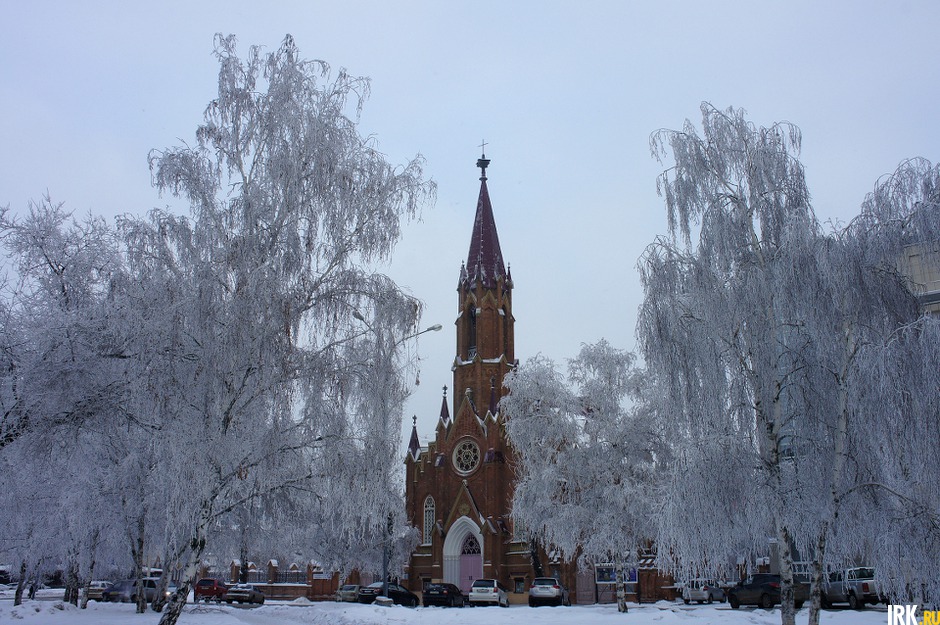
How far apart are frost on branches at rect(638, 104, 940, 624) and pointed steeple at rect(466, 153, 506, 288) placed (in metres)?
40.5

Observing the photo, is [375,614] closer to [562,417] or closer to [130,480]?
[130,480]

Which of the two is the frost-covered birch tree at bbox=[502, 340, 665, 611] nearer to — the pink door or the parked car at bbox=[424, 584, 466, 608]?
the parked car at bbox=[424, 584, 466, 608]

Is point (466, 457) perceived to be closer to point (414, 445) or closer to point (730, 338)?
point (414, 445)

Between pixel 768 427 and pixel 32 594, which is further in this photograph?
pixel 32 594

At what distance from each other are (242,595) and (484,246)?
31838 mm

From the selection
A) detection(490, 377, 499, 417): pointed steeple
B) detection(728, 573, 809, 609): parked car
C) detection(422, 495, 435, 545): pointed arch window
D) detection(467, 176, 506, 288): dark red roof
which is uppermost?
detection(467, 176, 506, 288): dark red roof

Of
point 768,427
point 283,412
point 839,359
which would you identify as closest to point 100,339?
point 283,412

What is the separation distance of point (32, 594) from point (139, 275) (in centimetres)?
3101

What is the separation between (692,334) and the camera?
14.2m

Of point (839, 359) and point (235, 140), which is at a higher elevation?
point (235, 140)

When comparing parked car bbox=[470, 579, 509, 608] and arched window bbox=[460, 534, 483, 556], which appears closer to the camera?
parked car bbox=[470, 579, 509, 608]

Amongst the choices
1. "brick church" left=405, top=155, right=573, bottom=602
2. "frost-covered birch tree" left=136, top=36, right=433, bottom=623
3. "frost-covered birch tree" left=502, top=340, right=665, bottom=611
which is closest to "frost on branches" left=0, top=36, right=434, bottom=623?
"frost-covered birch tree" left=136, top=36, right=433, bottom=623

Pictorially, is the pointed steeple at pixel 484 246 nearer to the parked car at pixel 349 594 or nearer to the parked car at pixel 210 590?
the parked car at pixel 349 594

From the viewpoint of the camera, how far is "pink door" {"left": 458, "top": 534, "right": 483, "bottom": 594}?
4659 cm
